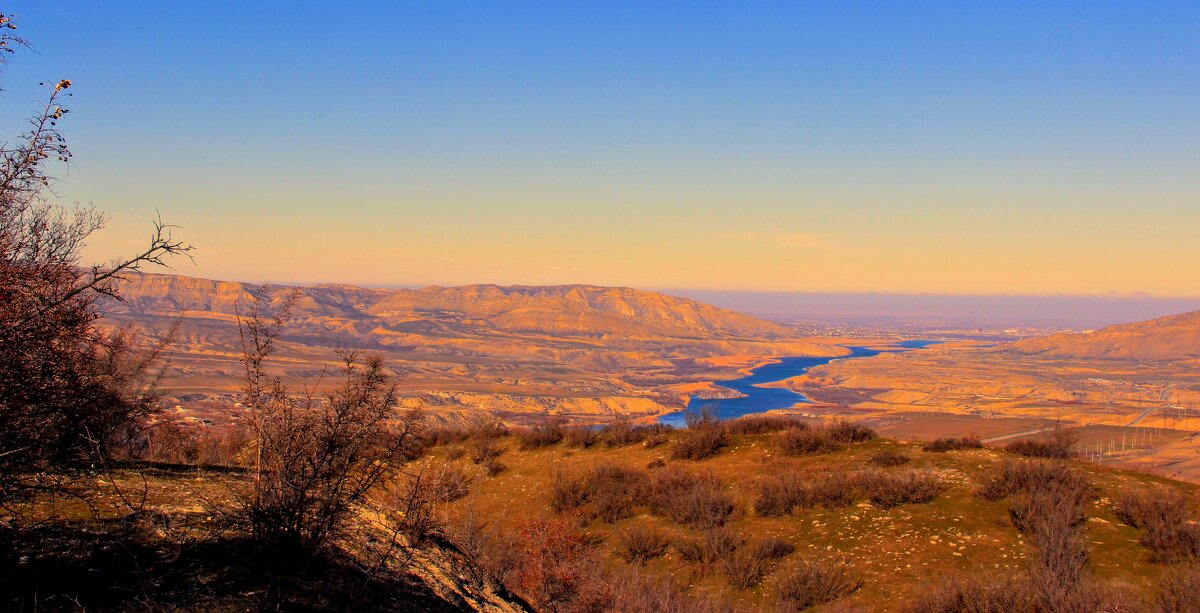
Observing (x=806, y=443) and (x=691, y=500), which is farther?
(x=806, y=443)

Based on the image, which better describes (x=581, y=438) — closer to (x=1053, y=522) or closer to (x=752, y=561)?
(x=752, y=561)

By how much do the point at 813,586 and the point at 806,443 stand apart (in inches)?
345

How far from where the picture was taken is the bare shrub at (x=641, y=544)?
14180 mm

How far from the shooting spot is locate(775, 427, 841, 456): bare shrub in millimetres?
19750

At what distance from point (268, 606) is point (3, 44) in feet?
14.9

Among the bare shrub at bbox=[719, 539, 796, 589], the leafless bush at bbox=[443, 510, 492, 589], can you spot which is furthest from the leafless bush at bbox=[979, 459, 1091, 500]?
the leafless bush at bbox=[443, 510, 492, 589]

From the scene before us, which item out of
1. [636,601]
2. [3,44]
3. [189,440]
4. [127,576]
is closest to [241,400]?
[127,576]

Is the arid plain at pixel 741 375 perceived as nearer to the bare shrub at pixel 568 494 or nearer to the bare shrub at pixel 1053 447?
the bare shrub at pixel 568 494

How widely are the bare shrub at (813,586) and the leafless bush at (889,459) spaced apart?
19.9 feet

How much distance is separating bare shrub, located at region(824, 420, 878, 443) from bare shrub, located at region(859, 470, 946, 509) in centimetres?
478

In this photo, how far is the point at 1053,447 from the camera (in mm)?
17625

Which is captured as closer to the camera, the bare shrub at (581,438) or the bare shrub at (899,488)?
the bare shrub at (899,488)

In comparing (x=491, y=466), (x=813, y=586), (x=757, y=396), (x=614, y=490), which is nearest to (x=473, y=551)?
(x=813, y=586)

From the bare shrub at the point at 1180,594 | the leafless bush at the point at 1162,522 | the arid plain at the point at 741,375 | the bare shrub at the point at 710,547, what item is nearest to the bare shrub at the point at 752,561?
the bare shrub at the point at 710,547
